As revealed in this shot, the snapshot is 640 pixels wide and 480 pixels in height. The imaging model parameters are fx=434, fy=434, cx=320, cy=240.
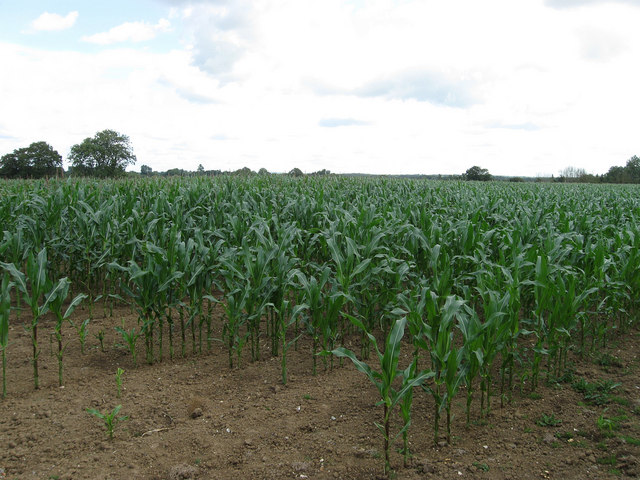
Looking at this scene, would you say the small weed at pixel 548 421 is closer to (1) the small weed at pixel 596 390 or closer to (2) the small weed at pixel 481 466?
(1) the small weed at pixel 596 390

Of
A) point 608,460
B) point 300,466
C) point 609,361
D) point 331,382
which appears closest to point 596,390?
point 609,361

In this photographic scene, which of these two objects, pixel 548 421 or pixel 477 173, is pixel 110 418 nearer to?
pixel 548 421

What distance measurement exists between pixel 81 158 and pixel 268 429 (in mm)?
54659

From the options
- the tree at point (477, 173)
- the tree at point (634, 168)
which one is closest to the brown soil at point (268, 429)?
the tree at point (477, 173)

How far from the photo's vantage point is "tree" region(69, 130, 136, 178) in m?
49.0

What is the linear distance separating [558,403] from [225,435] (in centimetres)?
279

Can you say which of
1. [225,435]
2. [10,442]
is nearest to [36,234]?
[10,442]

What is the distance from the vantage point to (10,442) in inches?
125

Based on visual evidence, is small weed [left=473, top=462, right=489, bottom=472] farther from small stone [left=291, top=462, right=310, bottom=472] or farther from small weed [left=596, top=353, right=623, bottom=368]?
small weed [left=596, top=353, right=623, bottom=368]

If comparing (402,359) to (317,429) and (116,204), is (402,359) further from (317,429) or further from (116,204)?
(116,204)

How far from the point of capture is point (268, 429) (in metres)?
3.35

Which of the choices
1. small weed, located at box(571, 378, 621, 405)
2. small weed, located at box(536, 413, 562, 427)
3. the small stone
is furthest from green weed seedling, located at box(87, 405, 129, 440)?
small weed, located at box(571, 378, 621, 405)

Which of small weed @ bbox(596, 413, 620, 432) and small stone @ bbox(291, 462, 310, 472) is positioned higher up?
small weed @ bbox(596, 413, 620, 432)

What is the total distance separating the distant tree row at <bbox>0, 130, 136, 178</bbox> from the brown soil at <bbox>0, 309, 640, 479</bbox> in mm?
43290
